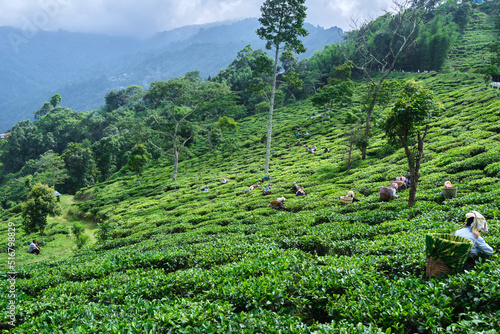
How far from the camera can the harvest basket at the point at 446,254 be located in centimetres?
498

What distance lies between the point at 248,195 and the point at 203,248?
11228mm

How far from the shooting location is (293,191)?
1870 cm

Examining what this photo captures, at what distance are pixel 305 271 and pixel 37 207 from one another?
2483cm

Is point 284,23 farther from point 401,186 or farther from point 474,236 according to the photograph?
point 474,236

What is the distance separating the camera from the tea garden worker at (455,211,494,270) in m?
5.32

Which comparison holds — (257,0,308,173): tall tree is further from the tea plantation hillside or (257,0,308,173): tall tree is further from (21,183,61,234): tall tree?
(21,183,61,234): tall tree

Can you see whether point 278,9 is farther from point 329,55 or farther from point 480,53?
A: point 480,53

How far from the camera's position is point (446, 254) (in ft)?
16.6

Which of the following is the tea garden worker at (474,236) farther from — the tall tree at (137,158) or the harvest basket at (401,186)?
the tall tree at (137,158)

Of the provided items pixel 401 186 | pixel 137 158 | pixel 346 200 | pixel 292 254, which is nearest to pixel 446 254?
pixel 292 254

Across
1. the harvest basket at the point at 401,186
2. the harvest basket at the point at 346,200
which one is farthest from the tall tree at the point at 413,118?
the harvest basket at the point at 346,200

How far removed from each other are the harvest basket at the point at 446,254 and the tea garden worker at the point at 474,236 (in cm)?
38

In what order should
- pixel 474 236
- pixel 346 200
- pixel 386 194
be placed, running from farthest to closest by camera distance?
1. pixel 346 200
2. pixel 386 194
3. pixel 474 236

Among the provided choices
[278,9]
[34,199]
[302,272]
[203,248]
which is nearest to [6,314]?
[203,248]
